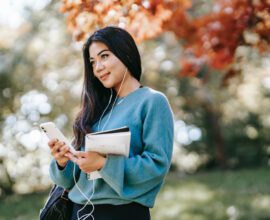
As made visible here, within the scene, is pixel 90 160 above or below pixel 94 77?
below

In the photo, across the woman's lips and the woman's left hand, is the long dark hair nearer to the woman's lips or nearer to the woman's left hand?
the woman's lips

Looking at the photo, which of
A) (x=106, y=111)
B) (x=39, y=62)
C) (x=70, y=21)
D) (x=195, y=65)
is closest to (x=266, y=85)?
(x=39, y=62)

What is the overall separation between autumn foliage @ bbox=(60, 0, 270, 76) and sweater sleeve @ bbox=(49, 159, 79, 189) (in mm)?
1231

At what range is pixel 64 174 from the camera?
230 centimetres

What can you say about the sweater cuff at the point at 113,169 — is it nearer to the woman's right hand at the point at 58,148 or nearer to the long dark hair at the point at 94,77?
the woman's right hand at the point at 58,148

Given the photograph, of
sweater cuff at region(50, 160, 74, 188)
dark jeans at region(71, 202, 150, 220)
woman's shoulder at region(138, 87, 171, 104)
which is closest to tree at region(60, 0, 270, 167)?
woman's shoulder at region(138, 87, 171, 104)

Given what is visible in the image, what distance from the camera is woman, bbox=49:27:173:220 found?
80.4 inches

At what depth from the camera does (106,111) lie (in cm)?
241

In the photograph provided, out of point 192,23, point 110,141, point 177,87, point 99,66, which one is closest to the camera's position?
point 110,141

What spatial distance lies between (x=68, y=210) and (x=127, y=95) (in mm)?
552

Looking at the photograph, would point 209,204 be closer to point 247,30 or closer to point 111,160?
point 247,30

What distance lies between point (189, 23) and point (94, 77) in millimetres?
3404

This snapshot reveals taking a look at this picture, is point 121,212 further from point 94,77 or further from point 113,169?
point 94,77

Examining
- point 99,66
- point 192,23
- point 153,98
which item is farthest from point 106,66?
point 192,23
